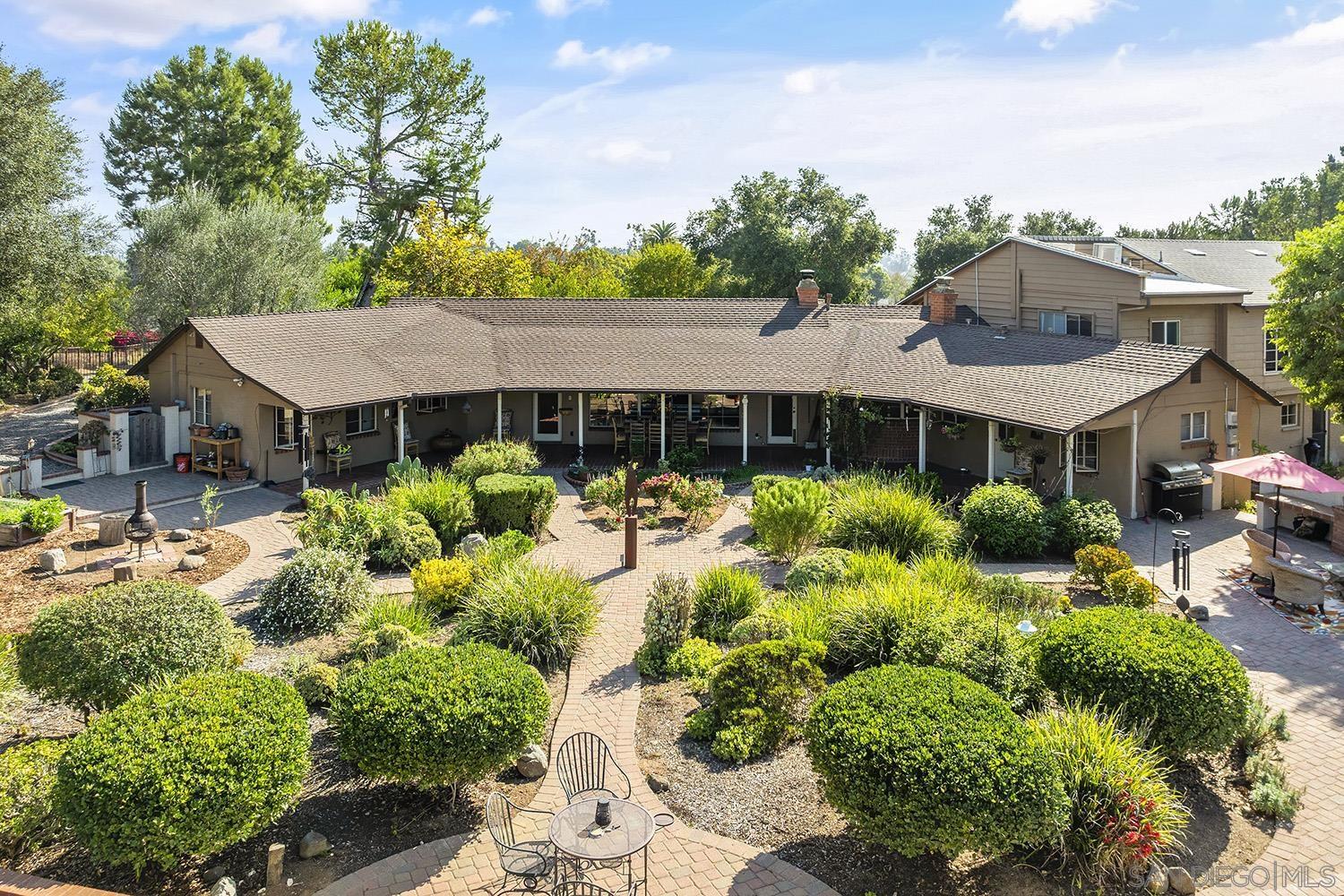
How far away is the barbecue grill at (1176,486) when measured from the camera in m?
19.1

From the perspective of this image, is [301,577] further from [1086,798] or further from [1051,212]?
[1051,212]

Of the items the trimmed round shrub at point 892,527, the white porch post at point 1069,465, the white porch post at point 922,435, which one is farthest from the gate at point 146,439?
the white porch post at point 1069,465

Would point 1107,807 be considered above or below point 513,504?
below

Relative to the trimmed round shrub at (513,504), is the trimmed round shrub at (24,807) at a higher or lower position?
lower

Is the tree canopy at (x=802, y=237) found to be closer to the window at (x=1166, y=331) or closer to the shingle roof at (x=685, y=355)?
the shingle roof at (x=685, y=355)

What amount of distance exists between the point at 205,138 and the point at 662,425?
35712mm

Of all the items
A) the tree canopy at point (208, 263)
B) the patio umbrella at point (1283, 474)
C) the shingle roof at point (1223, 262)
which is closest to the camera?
the patio umbrella at point (1283, 474)

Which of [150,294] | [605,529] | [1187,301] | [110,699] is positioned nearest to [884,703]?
[110,699]

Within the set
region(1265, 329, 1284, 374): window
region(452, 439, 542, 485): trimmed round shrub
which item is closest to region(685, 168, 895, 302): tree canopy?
region(1265, 329, 1284, 374): window

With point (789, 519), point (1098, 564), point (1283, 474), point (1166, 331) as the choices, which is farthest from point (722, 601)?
point (1166, 331)

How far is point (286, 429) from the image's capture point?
22359 millimetres

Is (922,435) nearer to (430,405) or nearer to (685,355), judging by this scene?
(685,355)

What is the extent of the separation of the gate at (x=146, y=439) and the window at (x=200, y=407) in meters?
0.78

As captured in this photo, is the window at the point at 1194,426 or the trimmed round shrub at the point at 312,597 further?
the window at the point at 1194,426
